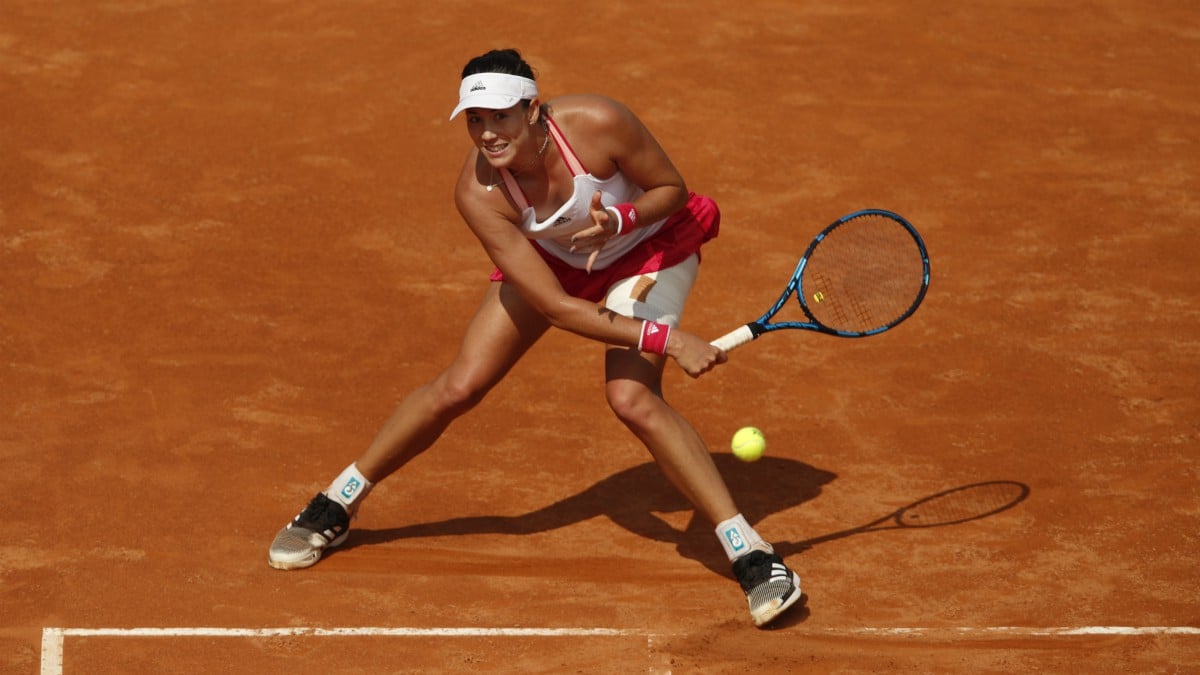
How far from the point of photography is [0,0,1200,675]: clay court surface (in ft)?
18.9

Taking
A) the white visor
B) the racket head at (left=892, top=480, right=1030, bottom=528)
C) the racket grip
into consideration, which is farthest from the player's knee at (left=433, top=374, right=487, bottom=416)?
the racket head at (left=892, top=480, right=1030, bottom=528)

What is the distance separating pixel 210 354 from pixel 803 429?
276 cm

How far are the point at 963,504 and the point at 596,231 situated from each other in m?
2.08

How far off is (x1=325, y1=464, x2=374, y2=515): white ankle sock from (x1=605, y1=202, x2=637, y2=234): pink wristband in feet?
4.63

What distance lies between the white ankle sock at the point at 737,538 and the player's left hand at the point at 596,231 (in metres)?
1.01

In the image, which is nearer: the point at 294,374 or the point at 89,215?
the point at 294,374

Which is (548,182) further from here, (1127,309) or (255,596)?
(1127,309)

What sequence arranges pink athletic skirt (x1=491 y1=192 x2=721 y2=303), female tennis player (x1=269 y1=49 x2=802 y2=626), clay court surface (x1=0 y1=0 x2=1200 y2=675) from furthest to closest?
pink athletic skirt (x1=491 y1=192 x2=721 y2=303), clay court surface (x1=0 y1=0 x2=1200 y2=675), female tennis player (x1=269 y1=49 x2=802 y2=626)

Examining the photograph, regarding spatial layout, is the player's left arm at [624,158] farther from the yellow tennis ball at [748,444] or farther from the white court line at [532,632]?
the white court line at [532,632]

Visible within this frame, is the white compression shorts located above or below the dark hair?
below

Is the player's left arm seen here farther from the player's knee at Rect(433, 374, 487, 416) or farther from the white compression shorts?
the player's knee at Rect(433, 374, 487, 416)

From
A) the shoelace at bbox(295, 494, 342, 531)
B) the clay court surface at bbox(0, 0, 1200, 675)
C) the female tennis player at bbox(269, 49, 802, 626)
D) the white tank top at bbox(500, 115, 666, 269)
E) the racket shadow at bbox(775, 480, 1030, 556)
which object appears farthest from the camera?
the racket shadow at bbox(775, 480, 1030, 556)

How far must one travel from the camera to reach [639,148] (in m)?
5.73

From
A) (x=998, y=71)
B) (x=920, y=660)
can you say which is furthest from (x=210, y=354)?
(x=998, y=71)
